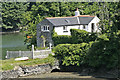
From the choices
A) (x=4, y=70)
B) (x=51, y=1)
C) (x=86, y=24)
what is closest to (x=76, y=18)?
(x=86, y=24)

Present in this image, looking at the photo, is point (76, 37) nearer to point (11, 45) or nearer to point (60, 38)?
point (60, 38)

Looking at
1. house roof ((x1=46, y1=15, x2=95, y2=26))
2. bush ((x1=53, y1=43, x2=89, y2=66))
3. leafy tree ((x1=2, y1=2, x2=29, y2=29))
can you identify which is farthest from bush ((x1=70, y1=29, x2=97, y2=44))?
leafy tree ((x1=2, y1=2, x2=29, y2=29))

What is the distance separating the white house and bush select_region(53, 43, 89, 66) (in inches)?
311

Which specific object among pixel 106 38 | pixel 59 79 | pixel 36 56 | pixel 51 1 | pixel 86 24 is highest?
pixel 51 1

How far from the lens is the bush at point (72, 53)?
108 ft

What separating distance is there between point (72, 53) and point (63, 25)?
29.8 ft

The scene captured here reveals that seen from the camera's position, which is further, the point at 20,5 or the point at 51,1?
the point at 20,5

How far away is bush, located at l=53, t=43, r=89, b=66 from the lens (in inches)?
1293

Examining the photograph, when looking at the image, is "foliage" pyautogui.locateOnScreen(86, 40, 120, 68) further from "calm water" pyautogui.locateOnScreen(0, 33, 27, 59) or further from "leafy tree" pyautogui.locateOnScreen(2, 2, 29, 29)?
"leafy tree" pyautogui.locateOnScreen(2, 2, 29, 29)

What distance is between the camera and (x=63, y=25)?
41.2 m

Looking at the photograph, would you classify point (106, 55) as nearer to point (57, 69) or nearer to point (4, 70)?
point (57, 69)

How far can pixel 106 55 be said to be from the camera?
1221 inches

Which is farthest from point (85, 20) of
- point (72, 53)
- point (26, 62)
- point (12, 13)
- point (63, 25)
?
point (12, 13)

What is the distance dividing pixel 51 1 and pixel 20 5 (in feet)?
108
